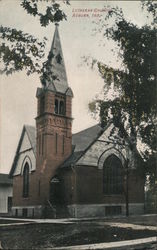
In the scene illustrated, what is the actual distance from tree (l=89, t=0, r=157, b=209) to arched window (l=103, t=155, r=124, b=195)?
13.1 metres

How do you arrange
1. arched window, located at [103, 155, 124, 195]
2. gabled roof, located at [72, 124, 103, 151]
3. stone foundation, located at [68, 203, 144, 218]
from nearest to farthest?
1. stone foundation, located at [68, 203, 144, 218]
2. arched window, located at [103, 155, 124, 195]
3. gabled roof, located at [72, 124, 103, 151]

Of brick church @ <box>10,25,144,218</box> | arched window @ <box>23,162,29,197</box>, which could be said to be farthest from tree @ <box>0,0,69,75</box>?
arched window @ <box>23,162,29,197</box>

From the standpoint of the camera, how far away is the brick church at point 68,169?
28.9m

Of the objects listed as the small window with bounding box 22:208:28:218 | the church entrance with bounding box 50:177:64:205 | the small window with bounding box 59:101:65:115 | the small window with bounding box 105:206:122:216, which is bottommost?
the small window with bounding box 22:208:28:218

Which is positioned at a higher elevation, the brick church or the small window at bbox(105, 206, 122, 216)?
the brick church

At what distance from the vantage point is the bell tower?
30688 mm

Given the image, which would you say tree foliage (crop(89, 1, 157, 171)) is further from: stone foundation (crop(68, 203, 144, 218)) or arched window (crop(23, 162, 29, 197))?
arched window (crop(23, 162, 29, 197))

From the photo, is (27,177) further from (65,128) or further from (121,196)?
(121,196)

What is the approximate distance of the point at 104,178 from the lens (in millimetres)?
30484

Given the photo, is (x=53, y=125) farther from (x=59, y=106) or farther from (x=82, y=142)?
(x=82, y=142)

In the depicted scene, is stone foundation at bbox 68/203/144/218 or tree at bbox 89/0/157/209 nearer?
tree at bbox 89/0/157/209

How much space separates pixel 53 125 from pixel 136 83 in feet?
54.2

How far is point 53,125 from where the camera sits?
102 ft

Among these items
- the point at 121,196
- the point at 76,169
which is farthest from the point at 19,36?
the point at 121,196
